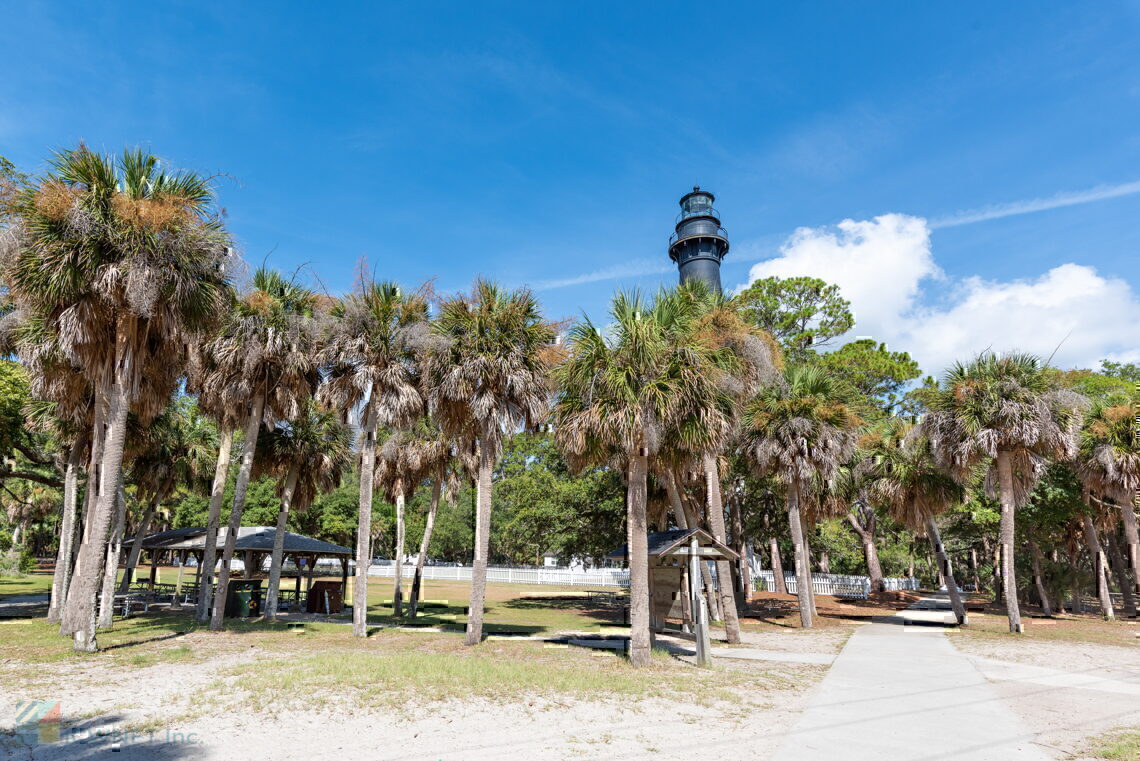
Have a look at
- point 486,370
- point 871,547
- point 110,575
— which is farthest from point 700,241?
point 110,575

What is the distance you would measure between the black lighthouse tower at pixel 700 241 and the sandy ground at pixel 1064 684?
32531mm

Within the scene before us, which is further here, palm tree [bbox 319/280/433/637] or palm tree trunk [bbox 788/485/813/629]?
palm tree trunk [bbox 788/485/813/629]

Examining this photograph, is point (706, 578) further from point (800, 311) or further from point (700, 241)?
point (700, 241)

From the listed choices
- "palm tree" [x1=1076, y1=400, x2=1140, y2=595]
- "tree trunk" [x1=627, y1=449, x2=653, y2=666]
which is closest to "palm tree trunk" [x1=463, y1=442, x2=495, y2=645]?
"tree trunk" [x1=627, y1=449, x2=653, y2=666]

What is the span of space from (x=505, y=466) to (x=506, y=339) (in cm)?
4127

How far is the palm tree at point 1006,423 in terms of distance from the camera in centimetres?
1881

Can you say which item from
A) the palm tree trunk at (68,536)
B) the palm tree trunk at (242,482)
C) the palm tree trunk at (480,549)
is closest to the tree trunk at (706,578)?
the palm tree trunk at (480,549)

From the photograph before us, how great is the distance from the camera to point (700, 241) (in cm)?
4697

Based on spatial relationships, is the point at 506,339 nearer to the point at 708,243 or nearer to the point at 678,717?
the point at 678,717

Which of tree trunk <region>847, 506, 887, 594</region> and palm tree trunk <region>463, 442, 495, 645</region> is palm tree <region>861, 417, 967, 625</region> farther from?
palm tree trunk <region>463, 442, 495, 645</region>

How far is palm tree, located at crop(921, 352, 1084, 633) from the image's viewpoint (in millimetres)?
18812

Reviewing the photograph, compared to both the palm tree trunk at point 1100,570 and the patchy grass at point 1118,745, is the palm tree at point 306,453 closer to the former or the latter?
the patchy grass at point 1118,745

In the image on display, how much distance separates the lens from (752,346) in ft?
58.8

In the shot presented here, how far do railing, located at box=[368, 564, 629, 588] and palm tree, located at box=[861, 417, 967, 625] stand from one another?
28.0 m
